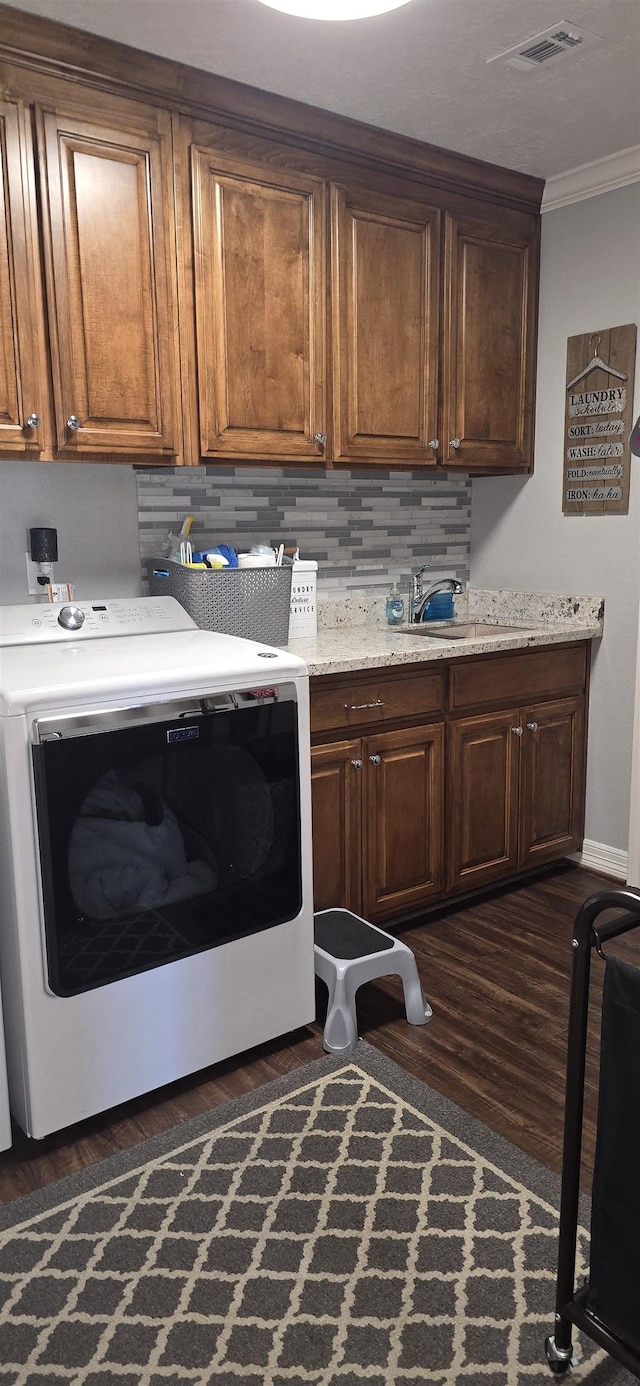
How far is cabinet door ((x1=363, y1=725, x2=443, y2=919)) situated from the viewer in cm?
276

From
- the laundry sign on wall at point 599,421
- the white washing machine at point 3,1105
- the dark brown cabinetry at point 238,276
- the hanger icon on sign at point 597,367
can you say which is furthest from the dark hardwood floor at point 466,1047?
the hanger icon on sign at point 597,367

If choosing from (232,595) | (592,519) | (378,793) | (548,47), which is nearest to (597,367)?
(592,519)

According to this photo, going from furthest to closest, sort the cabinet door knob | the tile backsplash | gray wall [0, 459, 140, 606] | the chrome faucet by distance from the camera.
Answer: the chrome faucet
the tile backsplash
the cabinet door knob
gray wall [0, 459, 140, 606]

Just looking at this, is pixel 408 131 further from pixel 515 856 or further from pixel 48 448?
pixel 515 856

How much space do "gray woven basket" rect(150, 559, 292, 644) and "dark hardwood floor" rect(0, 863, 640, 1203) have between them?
3.46 ft

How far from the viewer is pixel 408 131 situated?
281 centimetres

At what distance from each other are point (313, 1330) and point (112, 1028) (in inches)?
27.9

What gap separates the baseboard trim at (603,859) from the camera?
335 cm

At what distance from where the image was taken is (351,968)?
7.42ft

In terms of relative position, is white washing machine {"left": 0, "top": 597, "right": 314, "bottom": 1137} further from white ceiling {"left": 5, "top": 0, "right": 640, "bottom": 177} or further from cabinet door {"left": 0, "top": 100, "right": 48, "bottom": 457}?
white ceiling {"left": 5, "top": 0, "right": 640, "bottom": 177}

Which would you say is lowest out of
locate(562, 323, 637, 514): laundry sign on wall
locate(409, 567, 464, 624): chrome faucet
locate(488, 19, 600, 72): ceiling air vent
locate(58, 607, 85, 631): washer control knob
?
locate(409, 567, 464, 624): chrome faucet

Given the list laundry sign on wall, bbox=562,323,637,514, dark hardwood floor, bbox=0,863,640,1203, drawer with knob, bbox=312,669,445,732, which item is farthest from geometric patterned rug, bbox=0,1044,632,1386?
laundry sign on wall, bbox=562,323,637,514

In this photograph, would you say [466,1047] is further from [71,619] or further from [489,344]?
[489,344]

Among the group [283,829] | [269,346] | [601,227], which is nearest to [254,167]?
[269,346]
